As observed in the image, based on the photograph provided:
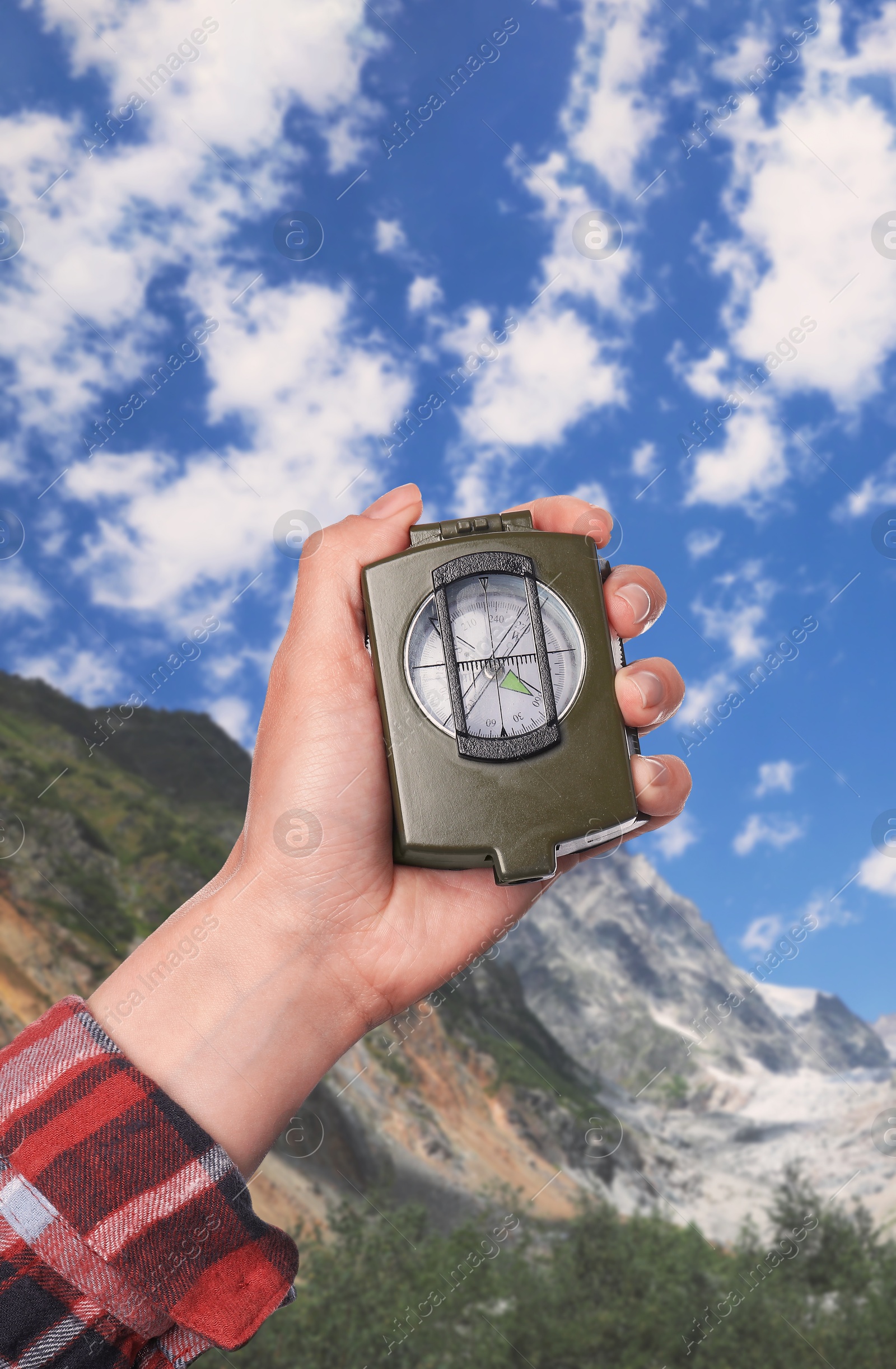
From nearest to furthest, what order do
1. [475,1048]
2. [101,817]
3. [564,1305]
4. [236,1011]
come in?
[236,1011], [564,1305], [101,817], [475,1048]

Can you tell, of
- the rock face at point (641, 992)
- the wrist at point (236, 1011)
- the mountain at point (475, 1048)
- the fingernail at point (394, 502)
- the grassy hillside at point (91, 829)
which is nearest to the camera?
the wrist at point (236, 1011)

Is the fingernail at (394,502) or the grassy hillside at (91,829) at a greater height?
the grassy hillside at (91,829)

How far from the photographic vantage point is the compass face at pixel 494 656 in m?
2.22

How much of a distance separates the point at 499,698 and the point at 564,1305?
9844mm

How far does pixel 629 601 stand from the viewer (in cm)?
231

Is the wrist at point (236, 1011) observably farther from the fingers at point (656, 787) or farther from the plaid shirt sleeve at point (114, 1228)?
the fingers at point (656, 787)

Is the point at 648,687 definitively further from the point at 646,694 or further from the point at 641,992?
the point at 641,992

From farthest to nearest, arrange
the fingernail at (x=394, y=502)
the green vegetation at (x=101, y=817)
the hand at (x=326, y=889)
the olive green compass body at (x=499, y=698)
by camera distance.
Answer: the green vegetation at (x=101, y=817), the fingernail at (x=394, y=502), the olive green compass body at (x=499, y=698), the hand at (x=326, y=889)

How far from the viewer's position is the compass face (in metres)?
2.22

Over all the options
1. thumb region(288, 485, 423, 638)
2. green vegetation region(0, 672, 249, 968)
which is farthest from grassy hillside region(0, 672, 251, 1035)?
thumb region(288, 485, 423, 638)

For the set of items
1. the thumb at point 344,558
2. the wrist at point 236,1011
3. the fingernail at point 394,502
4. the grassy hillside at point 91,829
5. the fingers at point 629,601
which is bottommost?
the wrist at point 236,1011

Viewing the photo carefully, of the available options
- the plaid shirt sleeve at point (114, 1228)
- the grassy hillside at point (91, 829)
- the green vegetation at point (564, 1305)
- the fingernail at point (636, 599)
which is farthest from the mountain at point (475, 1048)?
the plaid shirt sleeve at point (114, 1228)

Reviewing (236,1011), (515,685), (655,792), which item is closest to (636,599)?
(515,685)

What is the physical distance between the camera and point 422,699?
7.31 ft
